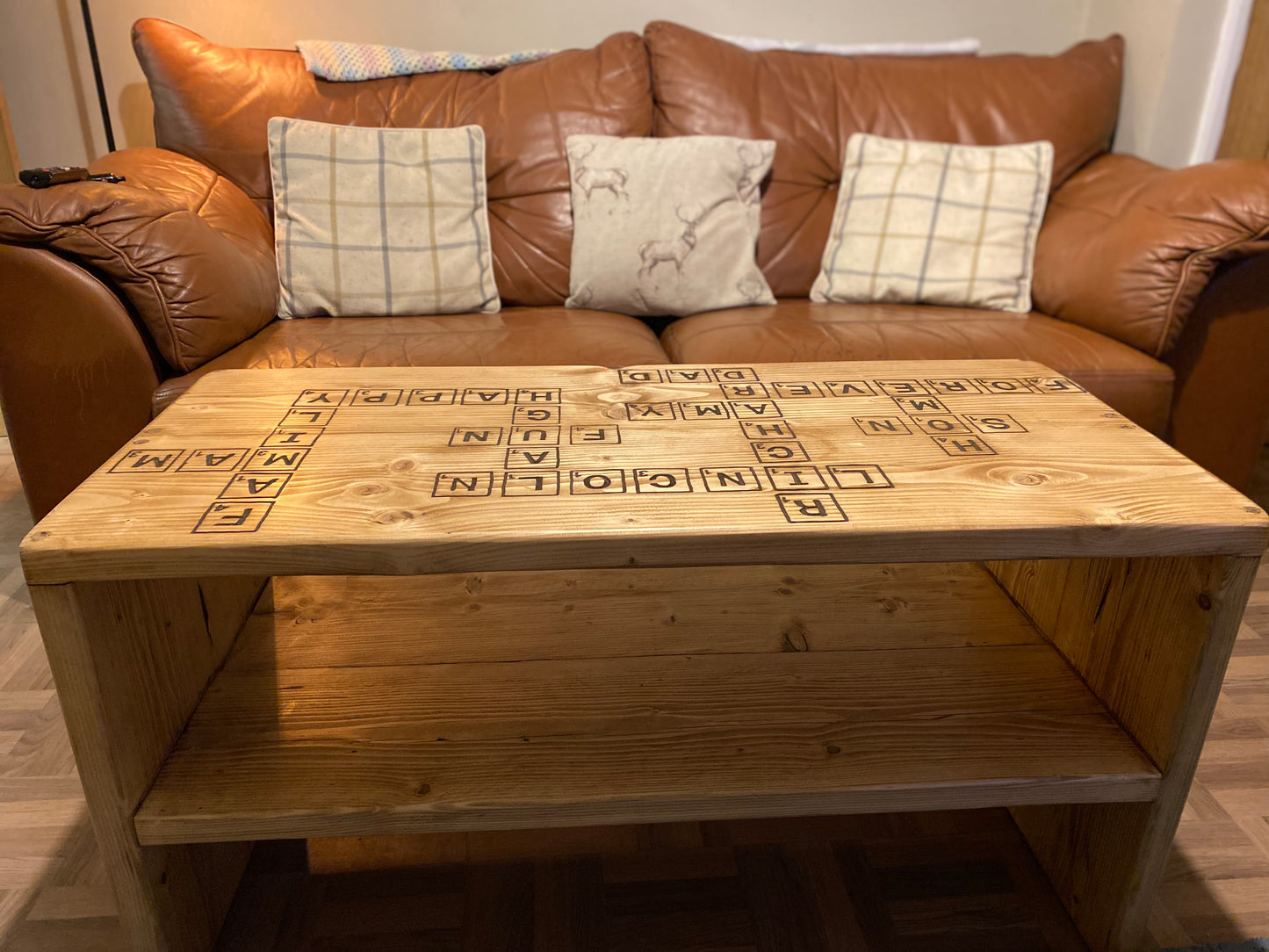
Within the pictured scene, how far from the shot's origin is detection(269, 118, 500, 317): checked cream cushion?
1.74m

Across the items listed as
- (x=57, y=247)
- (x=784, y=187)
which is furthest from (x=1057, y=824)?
(x=57, y=247)

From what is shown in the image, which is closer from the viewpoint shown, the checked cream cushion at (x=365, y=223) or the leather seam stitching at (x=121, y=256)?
the leather seam stitching at (x=121, y=256)

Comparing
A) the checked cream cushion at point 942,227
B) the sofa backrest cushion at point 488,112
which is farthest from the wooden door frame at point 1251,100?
the sofa backrest cushion at point 488,112

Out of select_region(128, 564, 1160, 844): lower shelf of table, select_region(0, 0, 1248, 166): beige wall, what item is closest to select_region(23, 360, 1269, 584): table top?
select_region(128, 564, 1160, 844): lower shelf of table

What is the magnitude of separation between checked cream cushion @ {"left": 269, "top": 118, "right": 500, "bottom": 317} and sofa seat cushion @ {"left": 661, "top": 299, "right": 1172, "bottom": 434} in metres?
0.48

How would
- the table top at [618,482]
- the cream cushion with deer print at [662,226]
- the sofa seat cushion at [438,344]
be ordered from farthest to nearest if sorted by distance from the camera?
1. the cream cushion with deer print at [662,226]
2. the sofa seat cushion at [438,344]
3. the table top at [618,482]

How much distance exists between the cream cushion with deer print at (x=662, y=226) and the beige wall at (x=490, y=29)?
0.57 metres

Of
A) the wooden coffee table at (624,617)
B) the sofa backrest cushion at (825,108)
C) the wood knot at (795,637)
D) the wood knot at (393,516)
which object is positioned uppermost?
the sofa backrest cushion at (825,108)

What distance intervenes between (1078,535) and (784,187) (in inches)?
55.4

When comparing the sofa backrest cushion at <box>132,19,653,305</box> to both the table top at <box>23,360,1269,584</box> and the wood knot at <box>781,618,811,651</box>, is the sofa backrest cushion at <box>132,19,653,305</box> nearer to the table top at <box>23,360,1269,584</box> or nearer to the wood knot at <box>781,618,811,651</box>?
the table top at <box>23,360,1269,584</box>

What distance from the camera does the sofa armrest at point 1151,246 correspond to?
1507mm

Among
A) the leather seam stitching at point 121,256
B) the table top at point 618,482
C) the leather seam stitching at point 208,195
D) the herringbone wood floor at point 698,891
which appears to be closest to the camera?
the table top at point 618,482

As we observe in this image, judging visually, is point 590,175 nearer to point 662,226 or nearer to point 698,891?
point 662,226

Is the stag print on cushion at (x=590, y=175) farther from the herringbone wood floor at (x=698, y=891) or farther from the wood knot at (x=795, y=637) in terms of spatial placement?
the herringbone wood floor at (x=698, y=891)
